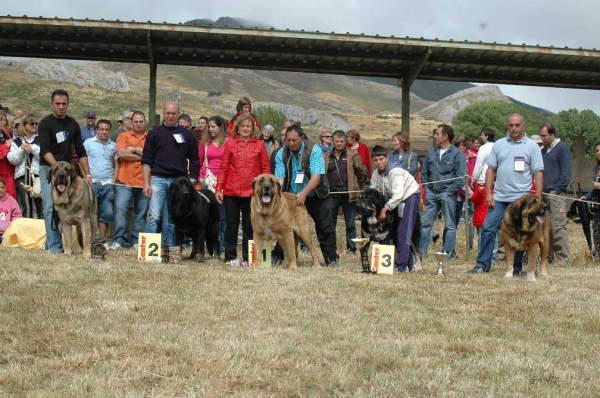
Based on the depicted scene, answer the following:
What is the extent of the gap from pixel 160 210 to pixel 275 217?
177 centimetres

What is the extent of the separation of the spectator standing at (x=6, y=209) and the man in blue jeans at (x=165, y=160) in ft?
9.70

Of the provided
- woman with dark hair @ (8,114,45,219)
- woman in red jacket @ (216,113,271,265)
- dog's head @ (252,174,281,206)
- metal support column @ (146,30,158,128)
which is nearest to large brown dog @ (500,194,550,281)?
dog's head @ (252,174,281,206)

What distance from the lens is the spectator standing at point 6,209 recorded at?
442 inches

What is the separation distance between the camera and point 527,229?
8.74 m

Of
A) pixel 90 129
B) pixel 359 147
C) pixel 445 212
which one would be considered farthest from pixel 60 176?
pixel 445 212

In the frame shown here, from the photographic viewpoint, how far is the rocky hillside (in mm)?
159375

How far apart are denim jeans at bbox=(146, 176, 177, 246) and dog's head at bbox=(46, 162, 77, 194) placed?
1081 mm

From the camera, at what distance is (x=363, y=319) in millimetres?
6047

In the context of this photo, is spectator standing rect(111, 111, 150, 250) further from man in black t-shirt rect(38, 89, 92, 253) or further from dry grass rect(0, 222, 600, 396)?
dry grass rect(0, 222, 600, 396)

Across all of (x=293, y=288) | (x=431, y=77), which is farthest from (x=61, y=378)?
(x=431, y=77)

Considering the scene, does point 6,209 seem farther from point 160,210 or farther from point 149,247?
point 149,247

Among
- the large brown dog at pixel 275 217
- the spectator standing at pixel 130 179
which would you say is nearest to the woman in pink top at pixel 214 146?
the spectator standing at pixel 130 179

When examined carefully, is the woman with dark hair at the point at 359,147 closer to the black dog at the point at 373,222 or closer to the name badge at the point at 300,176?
the name badge at the point at 300,176

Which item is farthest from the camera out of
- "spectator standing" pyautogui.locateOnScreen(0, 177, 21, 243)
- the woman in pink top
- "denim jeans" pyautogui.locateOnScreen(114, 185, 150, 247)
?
"spectator standing" pyautogui.locateOnScreen(0, 177, 21, 243)
